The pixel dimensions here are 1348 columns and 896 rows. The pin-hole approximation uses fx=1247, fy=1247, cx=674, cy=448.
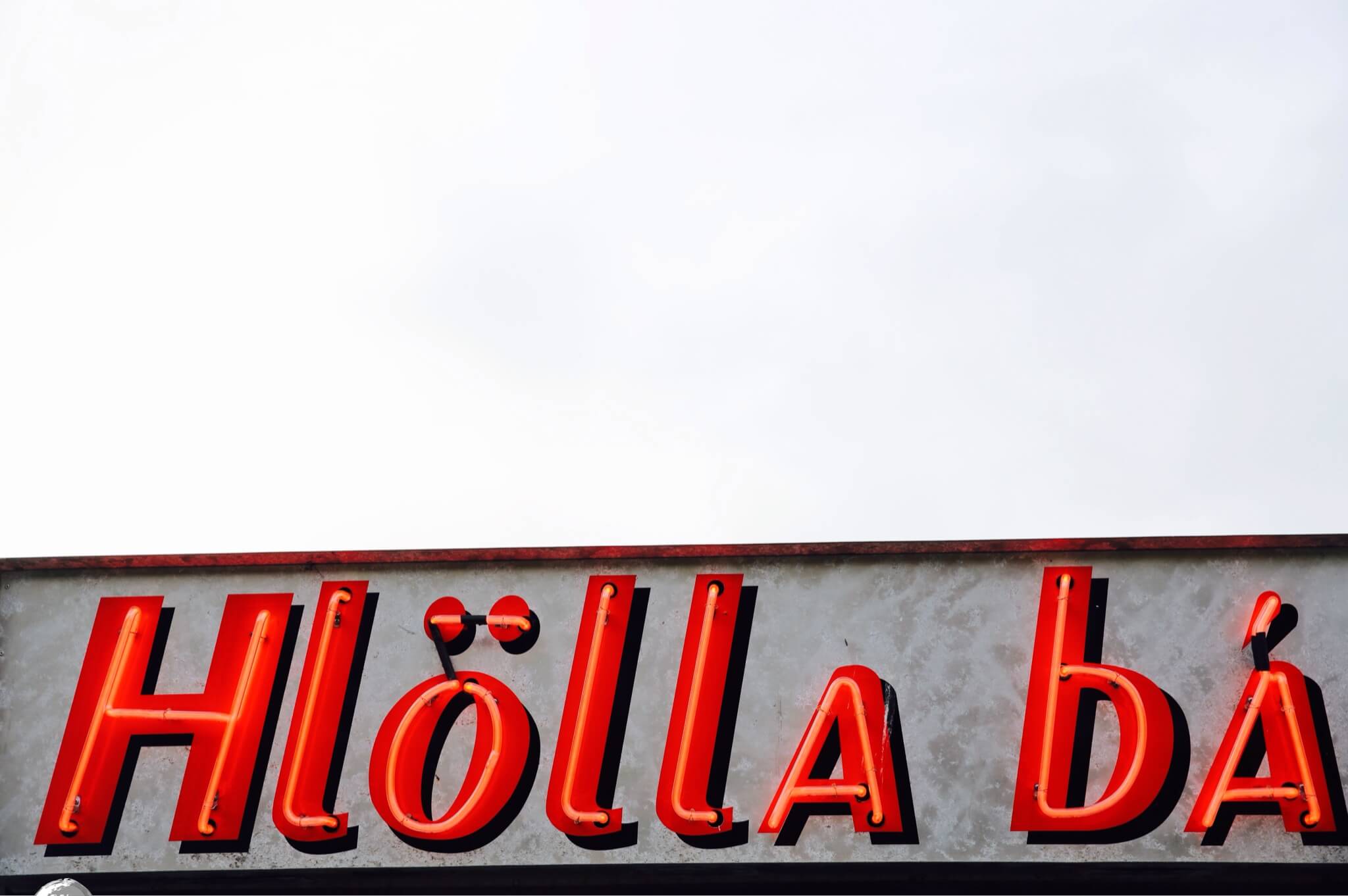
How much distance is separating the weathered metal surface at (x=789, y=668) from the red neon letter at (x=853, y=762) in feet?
0.53

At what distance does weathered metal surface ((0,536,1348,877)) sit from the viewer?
30.9ft

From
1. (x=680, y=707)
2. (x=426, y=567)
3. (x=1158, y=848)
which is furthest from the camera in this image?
(x=426, y=567)

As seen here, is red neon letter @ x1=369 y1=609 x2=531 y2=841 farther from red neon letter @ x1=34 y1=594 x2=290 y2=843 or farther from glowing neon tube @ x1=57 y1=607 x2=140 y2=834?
glowing neon tube @ x1=57 y1=607 x2=140 y2=834

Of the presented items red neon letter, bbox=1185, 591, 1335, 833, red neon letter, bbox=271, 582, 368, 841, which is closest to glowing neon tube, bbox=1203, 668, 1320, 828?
red neon letter, bbox=1185, 591, 1335, 833

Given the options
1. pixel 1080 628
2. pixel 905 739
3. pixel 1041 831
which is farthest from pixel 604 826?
pixel 1080 628

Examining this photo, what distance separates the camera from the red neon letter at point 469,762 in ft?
31.3

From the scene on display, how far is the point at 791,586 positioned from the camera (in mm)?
10102

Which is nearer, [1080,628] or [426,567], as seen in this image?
[1080,628]

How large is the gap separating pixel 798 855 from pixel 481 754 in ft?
8.39

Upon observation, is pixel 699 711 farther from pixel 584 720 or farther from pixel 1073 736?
pixel 1073 736

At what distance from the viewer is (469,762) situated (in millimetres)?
9797

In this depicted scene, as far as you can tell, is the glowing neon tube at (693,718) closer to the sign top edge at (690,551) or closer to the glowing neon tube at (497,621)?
the sign top edge at (690,551)

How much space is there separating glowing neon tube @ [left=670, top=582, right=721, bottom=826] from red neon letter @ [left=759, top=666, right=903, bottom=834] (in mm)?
479

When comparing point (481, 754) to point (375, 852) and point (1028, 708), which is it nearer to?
point (375, 852)
